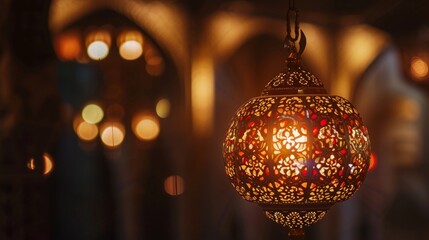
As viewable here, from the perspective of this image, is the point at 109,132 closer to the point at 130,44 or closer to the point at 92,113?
the point at 92,113

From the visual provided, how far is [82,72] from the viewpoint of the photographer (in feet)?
59.1

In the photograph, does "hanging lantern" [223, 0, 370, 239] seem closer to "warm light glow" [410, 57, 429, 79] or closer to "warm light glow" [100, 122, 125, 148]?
"warm light glow" [410, 57, 429, 79]

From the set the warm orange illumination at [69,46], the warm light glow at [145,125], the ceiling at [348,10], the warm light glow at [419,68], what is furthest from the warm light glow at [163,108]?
the warm light glow at [419,68]

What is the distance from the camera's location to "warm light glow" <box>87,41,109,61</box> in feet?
42.4

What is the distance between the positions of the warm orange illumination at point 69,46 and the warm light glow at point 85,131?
0.97m

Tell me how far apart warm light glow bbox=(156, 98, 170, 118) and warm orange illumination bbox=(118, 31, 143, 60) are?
307 centimetres

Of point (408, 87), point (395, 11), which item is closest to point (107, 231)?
point (408, 87)

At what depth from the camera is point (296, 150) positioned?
16.5 ft

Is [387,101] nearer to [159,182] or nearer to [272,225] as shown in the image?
[272,225]

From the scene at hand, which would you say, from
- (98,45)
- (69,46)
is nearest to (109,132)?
(69,46)

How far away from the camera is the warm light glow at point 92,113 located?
49.7ft

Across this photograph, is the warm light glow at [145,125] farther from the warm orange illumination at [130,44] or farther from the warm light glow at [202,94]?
the warm orange illumination at [130,44]

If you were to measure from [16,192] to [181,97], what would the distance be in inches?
270

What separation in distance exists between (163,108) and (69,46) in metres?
1.67
